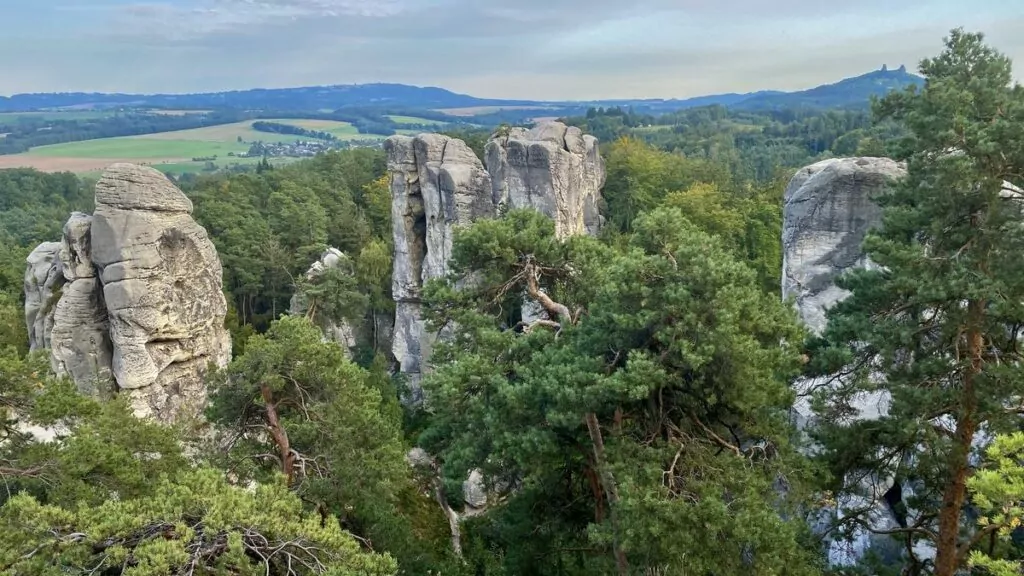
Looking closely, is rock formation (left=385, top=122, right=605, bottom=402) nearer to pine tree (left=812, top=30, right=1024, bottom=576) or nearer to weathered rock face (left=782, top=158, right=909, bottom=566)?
weathered rock face (left=782, top=158, right=909, bottom=566)

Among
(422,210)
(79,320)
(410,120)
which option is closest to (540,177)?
(422,210)

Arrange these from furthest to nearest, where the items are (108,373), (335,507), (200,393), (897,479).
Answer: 1. (200,393)
2. (108,373)
3. (335,507)
4. (897,479)

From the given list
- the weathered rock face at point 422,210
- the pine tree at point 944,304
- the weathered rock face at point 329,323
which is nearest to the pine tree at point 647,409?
the pine tree at point 944,304

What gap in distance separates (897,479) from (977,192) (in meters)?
4.13

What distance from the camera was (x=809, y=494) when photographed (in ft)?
28.0

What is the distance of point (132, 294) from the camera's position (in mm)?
20453

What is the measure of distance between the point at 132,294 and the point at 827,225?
19.7 metres

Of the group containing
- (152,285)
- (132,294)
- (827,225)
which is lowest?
(132,294)

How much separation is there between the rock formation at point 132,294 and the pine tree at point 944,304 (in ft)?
61.7

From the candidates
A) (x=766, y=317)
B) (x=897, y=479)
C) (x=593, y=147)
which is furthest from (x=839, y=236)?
(x=593, y=147)

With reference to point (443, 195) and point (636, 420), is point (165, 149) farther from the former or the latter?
point (636, 420)

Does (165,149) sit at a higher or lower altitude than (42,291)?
higher

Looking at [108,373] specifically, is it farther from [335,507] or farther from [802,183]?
[802,183]

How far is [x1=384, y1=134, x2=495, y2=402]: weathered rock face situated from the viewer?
26.2 metres
